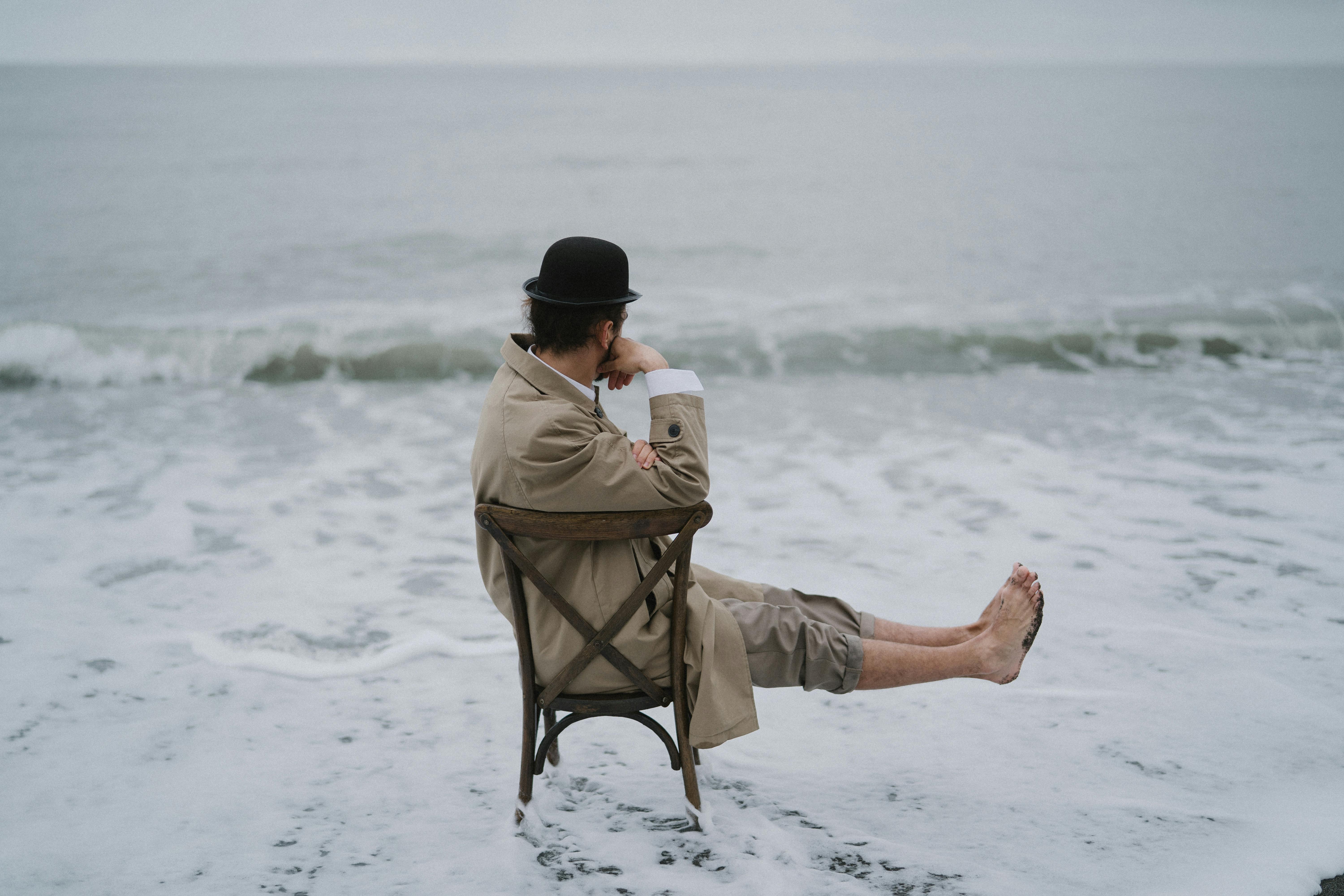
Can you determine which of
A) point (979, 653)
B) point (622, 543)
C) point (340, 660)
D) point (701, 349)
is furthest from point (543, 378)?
point (701, 349)

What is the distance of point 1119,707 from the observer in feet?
10.0

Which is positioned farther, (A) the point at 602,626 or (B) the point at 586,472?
(A) the point at 602,626

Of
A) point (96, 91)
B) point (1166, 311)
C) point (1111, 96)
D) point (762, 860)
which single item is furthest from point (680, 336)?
point (1111, 96)

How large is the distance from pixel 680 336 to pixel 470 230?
8193 mm

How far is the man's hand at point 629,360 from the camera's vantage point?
2166mm

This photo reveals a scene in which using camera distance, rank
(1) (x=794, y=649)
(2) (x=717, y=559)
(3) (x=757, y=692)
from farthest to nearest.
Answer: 1. (2) (x=717, y=559)
2. (3) (x=757, y=692)
3. (1) (x=794, y=649)

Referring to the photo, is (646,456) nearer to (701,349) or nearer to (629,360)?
(629,360)

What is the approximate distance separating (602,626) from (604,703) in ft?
0.64

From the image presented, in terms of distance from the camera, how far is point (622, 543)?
83.6 inches

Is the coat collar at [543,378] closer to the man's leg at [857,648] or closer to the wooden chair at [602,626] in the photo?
the wooden chair at [602,626]

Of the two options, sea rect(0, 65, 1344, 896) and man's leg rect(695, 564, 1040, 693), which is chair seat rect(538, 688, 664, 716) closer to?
man's leg rect(695, 564, 1040, 693)

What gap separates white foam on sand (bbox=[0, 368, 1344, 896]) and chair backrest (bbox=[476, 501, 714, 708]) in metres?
0.51

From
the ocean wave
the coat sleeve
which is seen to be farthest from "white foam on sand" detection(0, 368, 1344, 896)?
the ocean wave

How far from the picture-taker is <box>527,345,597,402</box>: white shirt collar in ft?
6.88
